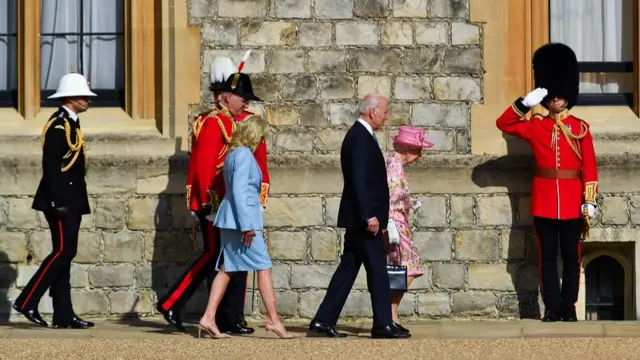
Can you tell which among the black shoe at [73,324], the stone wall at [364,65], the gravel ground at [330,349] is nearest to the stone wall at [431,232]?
the stone wall at [364,65]

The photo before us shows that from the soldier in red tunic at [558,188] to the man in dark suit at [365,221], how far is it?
4.95 ft

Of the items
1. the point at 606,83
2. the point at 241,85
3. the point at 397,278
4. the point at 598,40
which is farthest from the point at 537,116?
the point at 241,85

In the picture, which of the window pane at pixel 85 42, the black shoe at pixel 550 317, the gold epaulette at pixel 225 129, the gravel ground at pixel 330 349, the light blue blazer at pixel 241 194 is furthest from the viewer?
the window pane at pixel 85 42

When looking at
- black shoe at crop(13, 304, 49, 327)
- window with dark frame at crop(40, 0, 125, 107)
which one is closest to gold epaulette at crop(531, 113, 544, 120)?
window with dark frame at crop(40, 0, 125, 107)

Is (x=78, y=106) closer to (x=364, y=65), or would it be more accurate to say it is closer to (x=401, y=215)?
(x=364, y=65)

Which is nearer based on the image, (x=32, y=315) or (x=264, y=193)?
(x=264, y=193)

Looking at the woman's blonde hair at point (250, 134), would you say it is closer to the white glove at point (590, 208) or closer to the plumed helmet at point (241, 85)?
the plumed helmet at point (241, 85)

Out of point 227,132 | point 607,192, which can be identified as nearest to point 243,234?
point 227,132

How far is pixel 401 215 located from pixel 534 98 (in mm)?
1409

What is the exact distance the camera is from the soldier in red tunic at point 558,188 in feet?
41.9

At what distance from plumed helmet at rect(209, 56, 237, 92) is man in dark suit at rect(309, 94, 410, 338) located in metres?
1.09

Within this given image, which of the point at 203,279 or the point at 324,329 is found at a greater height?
the point at 203,279

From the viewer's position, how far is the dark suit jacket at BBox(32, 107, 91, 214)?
12352 mm

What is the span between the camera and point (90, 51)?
45.3ft
